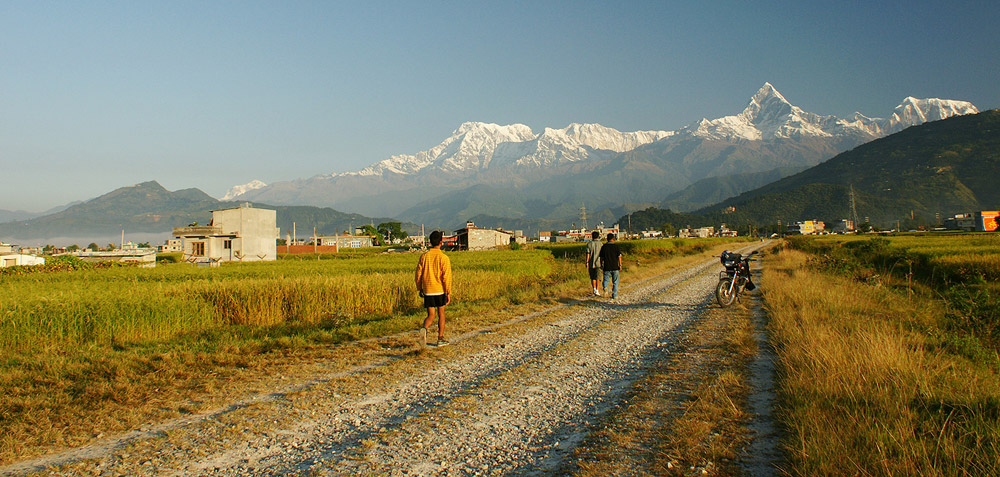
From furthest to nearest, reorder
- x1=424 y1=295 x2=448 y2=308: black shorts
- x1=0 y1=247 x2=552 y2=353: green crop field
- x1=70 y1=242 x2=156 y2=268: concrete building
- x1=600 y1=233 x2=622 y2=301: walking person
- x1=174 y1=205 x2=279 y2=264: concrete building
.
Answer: x1=174 y1=205 x2=279 y2=264: concrete building → x1=70 y1=242 x2=156 y2=268: concrete building → x1=600 y1=233 x2=622 y2=301: walking person → x1=0 y1=247 x2=552 y2=353: green crop field → x1=424 y1=295 x2=448 y2=308: black shorts

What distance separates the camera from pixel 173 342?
910 centimetres

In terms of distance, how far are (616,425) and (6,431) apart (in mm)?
5613

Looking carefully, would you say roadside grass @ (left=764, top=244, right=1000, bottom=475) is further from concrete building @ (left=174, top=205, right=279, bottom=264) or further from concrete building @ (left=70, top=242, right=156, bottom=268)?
concrete building @ (left=174, top=205, right=279, bottom=264)

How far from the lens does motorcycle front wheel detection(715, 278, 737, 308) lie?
1240 centimetres

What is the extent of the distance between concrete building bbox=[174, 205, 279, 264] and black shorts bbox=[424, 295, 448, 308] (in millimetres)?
54412

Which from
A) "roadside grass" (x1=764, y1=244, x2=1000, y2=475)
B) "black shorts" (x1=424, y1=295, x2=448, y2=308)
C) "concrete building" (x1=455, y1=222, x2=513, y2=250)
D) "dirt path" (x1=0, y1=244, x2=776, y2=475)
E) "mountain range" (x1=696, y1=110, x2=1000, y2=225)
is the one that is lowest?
"dirt path" (x1=0, y1=244, x2=776, y2=475)

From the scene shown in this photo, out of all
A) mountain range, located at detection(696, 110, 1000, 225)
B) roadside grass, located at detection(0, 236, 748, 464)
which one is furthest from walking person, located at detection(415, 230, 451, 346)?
mountain range, located at detection(696, 110, 1000, 225)

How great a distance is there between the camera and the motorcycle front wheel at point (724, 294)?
12.4m

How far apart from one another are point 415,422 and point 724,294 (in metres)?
10.3

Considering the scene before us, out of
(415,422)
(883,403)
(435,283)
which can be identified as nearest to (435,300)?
(435,283)

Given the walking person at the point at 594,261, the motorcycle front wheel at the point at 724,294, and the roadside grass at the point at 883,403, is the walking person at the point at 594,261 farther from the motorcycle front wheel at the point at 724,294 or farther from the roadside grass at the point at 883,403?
the roadside grass at the point at 883,403

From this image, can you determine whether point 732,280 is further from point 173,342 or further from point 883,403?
point 173,342

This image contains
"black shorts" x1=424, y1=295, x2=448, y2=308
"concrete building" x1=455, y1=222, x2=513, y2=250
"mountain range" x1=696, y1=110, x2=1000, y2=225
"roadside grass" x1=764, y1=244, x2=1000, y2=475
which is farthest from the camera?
"mountain range" x1=696, y1=110, x2=1000, y2=225

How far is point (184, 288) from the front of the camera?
11758mm
